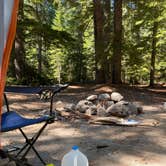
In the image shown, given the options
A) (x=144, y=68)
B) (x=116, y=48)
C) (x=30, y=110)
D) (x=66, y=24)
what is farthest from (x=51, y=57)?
(x=30, y=110)

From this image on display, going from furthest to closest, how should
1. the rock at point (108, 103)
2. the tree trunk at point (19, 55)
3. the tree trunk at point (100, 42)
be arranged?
the tree trunk at point (19, 55), the tree trunk at point (100, 42), the rock at point (108, 103)

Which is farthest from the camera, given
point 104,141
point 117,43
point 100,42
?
point 100,42

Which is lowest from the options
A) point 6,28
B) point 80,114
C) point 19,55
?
point 80,114

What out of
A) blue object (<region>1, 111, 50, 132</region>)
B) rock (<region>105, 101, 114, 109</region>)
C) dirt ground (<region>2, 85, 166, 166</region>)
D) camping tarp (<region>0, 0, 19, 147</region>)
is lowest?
dirt ground (<region>2, 85, 166, 166</region>)

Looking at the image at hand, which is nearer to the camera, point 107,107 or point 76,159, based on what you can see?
point 76,159

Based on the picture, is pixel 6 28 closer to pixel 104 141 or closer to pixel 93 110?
pixel 104 141

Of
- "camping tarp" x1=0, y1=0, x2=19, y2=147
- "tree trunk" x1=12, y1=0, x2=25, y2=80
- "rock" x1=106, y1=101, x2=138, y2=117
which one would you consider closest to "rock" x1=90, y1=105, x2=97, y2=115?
"rock" x1=106, y1=101, x2=138, y2=117

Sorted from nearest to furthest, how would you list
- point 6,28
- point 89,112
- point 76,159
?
point 6,28 → point 76,159 → point 89,112

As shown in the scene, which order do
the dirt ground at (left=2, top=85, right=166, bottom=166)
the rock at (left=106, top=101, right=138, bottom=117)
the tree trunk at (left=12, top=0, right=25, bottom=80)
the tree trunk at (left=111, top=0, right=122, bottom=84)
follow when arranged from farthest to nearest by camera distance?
the tree trunk at (left=12, top=0, right=25, bottom=80)
the tree trunk at (left=111, top=0, right=122, bottom=84)
the rock at (left=106, top=101, right=138, bottom=117)
the dirt ground at (left=2, top=85, right=166, bottom=166)

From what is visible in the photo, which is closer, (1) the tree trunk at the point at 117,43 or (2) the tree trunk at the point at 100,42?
(1) the tree trunk at the point at 117,43

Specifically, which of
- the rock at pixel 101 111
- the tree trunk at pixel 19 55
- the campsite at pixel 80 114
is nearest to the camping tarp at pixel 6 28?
the campsite at pixel 80 114

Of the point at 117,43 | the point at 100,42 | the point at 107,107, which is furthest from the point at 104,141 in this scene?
the point at 100,42

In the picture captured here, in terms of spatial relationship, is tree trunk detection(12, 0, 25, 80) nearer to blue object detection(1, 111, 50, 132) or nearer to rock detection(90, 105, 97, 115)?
rock detection(90, 105, 97, 115)

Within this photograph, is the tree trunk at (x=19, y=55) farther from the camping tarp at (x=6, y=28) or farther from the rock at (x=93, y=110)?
the camping tarp at (x=6, y=28)
